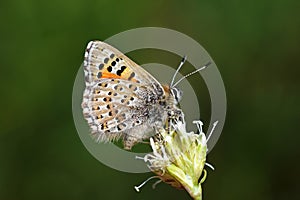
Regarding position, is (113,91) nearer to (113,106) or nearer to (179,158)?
(113,106)

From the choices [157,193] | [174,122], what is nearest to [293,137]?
[157,193]

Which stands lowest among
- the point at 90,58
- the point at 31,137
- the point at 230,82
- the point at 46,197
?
the point at 46,197

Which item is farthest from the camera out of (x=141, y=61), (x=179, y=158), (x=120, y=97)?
(x=141, y=61)

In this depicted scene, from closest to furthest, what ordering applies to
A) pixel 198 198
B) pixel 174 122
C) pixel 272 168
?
pixel 198 198 → pixel 174 122 → pixel 272 168

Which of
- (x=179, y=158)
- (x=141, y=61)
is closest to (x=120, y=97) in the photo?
(x=179, y=158)

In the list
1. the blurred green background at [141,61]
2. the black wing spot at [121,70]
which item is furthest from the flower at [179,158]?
the blurred green background at [141,61]

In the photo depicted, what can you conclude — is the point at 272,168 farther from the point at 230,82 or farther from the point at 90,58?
the point at 90,58
